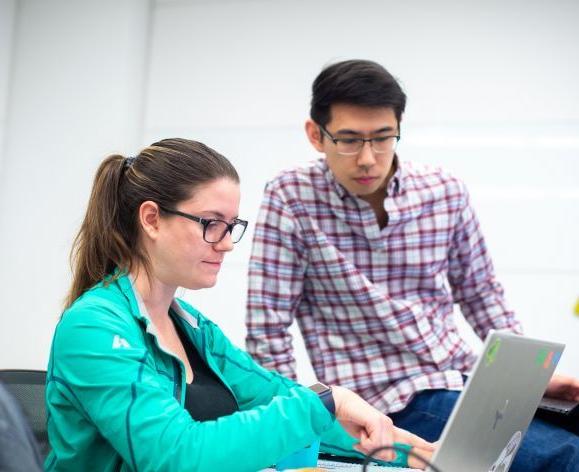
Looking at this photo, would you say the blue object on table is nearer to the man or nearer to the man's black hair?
the man

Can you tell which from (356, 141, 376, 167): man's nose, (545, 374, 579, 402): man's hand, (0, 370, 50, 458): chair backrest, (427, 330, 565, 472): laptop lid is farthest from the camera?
(356, 141, 376, 167): man's nose

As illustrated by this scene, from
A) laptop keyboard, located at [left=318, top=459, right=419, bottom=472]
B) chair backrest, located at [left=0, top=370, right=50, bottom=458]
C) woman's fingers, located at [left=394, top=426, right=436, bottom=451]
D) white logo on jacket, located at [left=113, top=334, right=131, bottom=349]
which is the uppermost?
white logo on jacket, located at [left=113, top=334, right=131, bottom=349]

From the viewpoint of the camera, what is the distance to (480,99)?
11.9 feet

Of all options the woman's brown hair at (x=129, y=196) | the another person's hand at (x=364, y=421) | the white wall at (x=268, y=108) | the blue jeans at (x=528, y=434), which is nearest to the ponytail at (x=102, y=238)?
the woman's brown hair at (x=129, y=196)

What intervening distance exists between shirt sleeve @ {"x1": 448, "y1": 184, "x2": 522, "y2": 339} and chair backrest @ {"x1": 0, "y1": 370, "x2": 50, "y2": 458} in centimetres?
117

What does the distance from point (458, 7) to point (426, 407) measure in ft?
7.55

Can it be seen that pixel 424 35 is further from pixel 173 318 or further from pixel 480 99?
pixel 173 318

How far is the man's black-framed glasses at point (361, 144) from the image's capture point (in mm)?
2086

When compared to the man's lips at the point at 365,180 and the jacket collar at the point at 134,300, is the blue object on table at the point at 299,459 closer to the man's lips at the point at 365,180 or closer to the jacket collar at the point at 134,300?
the jacket collar at the point at 134,300

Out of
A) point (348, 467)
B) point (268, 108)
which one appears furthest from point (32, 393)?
point (268, 108)

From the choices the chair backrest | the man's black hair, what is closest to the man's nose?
the man's black hair

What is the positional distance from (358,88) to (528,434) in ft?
3.10

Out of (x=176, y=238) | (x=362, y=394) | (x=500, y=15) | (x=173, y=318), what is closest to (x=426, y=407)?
(x=362, y=394)

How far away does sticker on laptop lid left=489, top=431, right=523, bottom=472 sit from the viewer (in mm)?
1344
